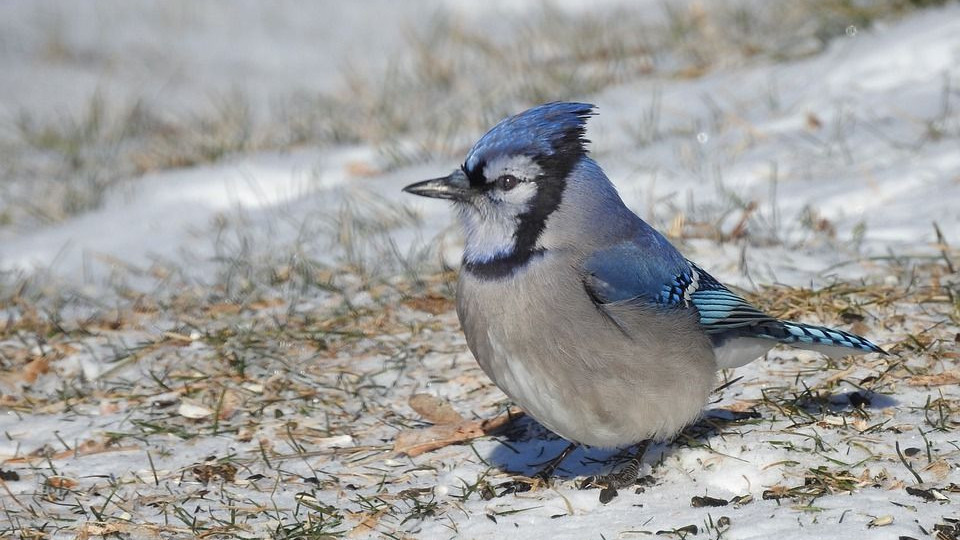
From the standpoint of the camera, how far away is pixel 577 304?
145 inches

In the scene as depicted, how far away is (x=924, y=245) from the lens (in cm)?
546

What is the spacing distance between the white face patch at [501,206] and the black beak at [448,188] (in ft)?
0.17

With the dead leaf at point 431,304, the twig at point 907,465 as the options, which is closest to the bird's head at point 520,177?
the twig at point 907,465

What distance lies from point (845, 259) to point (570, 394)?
7.31 ft

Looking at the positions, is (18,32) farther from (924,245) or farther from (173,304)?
(924,245)

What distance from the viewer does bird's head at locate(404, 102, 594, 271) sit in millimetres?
3785

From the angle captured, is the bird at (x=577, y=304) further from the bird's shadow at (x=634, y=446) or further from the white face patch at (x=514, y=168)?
the bird's shadow at (x=634, y=446)

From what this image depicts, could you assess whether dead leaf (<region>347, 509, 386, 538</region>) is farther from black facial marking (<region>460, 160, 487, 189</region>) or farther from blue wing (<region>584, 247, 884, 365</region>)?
black facial marking (<region>460, 160, 487, 189</region>)

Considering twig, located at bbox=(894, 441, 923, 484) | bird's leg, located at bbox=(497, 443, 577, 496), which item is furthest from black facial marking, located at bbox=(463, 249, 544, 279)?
twig, located at bbox=(894, 441, 923, 484)

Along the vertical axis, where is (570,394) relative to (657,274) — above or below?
below

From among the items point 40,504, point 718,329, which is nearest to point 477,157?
point 718,329

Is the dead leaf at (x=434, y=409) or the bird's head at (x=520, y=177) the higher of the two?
the bird's head at (x=520, y=177)

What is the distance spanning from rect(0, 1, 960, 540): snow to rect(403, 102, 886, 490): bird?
26 cm

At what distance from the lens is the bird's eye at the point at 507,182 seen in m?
3.82
